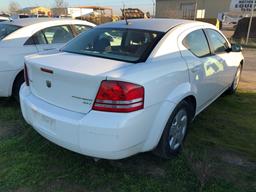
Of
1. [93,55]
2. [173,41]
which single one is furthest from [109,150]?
[173,41]

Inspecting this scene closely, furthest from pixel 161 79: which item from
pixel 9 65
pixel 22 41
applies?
pixel 22 41

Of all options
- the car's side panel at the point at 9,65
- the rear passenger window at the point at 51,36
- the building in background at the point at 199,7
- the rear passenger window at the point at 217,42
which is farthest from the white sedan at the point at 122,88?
the building in background at the point at 199,7

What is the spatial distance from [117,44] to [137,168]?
5.12 ft

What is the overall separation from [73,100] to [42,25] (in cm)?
308

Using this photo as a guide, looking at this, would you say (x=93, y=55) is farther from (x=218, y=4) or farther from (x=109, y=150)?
(x=218, y=4)

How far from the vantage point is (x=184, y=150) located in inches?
137

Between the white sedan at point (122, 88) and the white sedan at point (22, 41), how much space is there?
1.43 meters

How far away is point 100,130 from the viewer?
2.43 metres

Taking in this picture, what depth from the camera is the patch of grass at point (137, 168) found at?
280cm

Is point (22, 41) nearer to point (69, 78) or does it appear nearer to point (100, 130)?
point (69, 78)

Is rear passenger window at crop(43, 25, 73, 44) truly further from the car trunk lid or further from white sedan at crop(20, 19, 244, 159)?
the car trunk lid

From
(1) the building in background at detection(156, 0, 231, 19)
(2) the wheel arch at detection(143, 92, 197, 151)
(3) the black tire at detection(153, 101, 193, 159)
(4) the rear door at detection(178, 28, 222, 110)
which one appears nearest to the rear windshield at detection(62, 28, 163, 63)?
(4) the rear door at detection(178, 28, 222, 110)

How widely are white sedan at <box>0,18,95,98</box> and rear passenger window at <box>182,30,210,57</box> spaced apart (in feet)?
8.98

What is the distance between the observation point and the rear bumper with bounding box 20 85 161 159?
2.43 m
